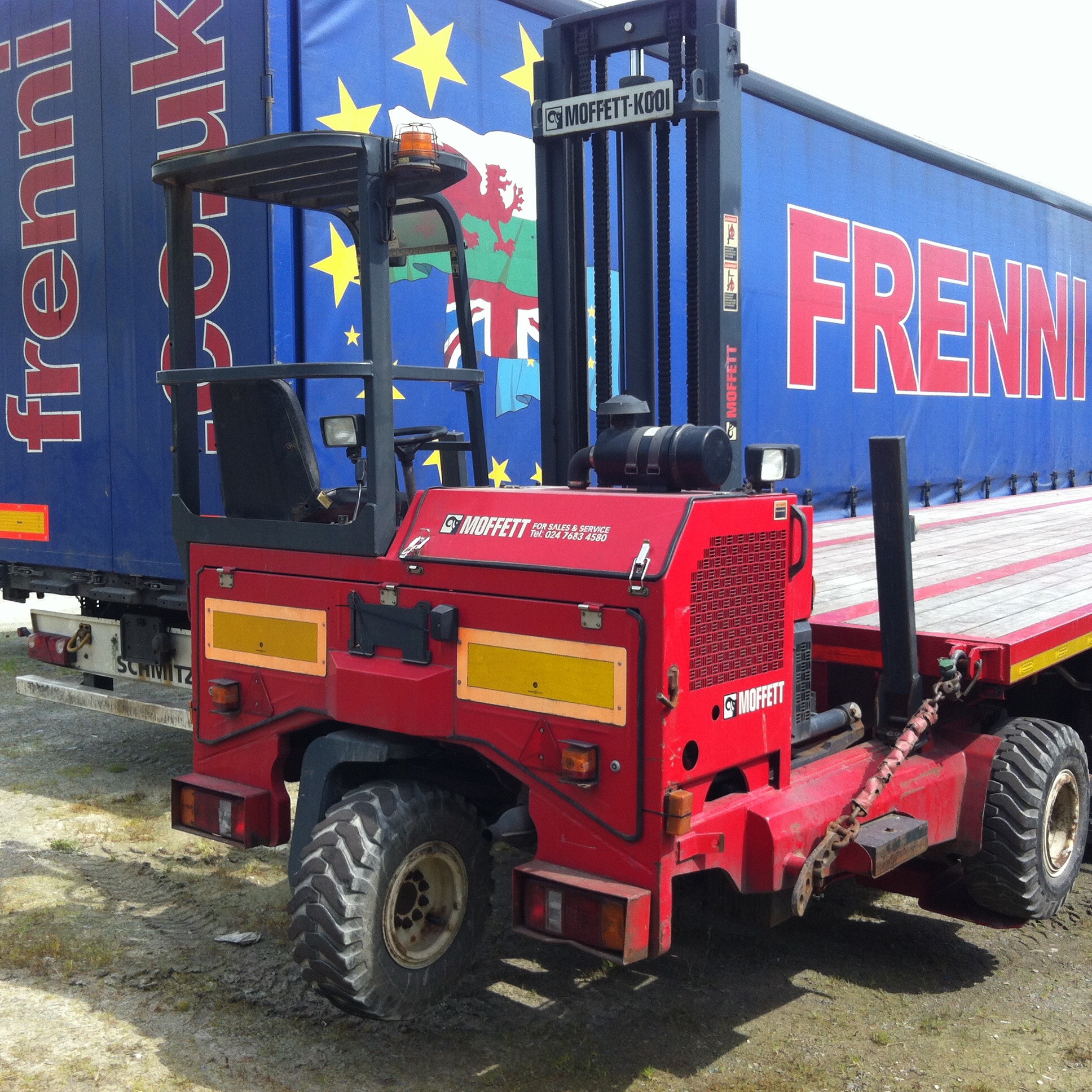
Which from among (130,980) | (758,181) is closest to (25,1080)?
(130,980)

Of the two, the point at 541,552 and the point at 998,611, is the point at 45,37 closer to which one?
the point at 541,552

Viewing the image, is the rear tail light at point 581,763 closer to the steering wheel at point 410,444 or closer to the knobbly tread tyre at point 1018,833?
the steering wheel at point 410,444

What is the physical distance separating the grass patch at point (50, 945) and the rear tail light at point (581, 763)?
1933 millimetres

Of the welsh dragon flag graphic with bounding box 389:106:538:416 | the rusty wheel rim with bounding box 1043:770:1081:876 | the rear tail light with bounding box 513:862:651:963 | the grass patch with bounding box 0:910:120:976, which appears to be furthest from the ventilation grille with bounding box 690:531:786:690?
the welsh dragon flag graphic with bounding box 389:106:538:416

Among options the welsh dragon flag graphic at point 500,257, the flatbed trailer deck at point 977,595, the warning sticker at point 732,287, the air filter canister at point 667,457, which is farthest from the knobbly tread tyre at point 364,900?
the welsh dragon flag graphic at point 500,257

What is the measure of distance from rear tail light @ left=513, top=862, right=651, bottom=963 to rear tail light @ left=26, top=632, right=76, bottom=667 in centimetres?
419

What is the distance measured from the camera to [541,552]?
3279 mm

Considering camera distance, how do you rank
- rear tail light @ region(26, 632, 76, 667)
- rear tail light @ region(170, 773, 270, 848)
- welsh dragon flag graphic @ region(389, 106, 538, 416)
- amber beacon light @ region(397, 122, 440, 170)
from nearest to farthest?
1. amber beacon light @ region(397, 122, 440, 170)
2. rear tail light @ region(170, 773, 270, 848)
3. welsh dragon flag graphic @ region(389, 106, 538, 416)
4. rear tail light @ region(26, 632, 76, 667)

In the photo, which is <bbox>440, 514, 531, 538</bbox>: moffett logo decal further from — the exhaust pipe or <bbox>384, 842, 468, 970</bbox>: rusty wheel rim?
the exhaust pipe

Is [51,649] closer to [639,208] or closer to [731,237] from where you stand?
[639,208]

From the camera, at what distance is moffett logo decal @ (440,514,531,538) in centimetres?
338

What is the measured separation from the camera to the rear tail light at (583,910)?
3.03 m

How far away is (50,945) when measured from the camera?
420cm

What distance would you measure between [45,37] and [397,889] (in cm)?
502
